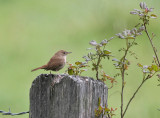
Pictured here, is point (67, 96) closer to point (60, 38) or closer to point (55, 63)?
point (55, 63)

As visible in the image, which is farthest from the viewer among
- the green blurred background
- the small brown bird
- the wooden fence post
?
the green blurred background

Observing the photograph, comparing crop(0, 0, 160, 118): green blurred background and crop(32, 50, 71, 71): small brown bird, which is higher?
crop(0, 0, 160, 118): green blurred background

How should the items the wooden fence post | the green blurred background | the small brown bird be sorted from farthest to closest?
the green blurred background → the small brown bird → the wooden fence post

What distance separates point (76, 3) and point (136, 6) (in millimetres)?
1598

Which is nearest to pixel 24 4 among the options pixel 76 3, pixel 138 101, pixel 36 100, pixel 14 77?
pixel 76 3

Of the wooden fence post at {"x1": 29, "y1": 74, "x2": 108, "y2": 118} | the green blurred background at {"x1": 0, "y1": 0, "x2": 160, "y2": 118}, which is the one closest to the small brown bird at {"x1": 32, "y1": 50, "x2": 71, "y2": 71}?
the wooden fence post at {"x1": 29, "y1": 74, "x2": 108, "y2": 118}

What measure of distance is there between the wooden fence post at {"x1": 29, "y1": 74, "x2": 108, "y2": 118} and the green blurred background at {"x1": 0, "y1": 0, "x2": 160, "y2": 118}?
10.2ft

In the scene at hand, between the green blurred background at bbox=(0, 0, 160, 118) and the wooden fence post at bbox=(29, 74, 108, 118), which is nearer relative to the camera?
the wooden fence post at bbox=(29, 74, 108, 118)

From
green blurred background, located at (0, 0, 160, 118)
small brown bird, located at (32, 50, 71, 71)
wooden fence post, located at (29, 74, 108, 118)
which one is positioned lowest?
wooden fence post, located at (29, 74, 108, 118)

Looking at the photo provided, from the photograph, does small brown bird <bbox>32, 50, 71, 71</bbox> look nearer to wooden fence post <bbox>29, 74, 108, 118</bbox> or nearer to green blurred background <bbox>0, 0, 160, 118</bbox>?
wooden fence post <bbox>29, 74, 108, 118</bbox>

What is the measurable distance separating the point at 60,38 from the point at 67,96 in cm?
653

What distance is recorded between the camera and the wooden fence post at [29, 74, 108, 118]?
105 inches

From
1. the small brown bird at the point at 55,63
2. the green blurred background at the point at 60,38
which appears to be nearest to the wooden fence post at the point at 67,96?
the small brown bird at the point at 55,63

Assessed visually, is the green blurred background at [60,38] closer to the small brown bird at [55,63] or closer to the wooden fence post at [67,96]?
the small brown bird at [55,63]
